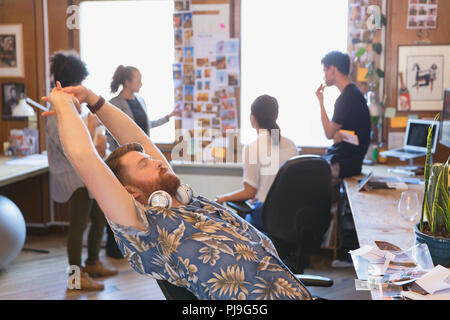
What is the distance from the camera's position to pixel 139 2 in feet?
13.5

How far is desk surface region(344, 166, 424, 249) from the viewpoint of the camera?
1.83 m

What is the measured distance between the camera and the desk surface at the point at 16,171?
129 inches

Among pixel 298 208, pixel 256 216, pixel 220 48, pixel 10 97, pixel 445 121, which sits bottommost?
pixel 256 216

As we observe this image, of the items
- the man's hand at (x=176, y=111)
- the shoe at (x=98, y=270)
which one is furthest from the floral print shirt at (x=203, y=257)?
the man's hand at (x=176, y=111)

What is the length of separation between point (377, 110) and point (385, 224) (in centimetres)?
179

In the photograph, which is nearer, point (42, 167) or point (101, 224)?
point (101, 224)

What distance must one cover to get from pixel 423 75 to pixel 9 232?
3059 millimetres

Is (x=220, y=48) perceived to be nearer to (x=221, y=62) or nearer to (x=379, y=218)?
(x=221, y=62)

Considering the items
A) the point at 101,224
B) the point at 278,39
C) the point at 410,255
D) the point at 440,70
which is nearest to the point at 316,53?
the point at 278,39

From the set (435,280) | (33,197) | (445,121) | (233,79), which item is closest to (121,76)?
(233,79)

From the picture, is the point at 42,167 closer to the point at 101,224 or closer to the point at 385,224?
the point at 101,224

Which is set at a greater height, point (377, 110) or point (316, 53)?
point (316, 53)

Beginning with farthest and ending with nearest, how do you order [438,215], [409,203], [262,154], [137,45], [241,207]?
[137,45] < [262,154] < [241,207] < [409,203] < [438,215]

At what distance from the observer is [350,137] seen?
3156 mm
